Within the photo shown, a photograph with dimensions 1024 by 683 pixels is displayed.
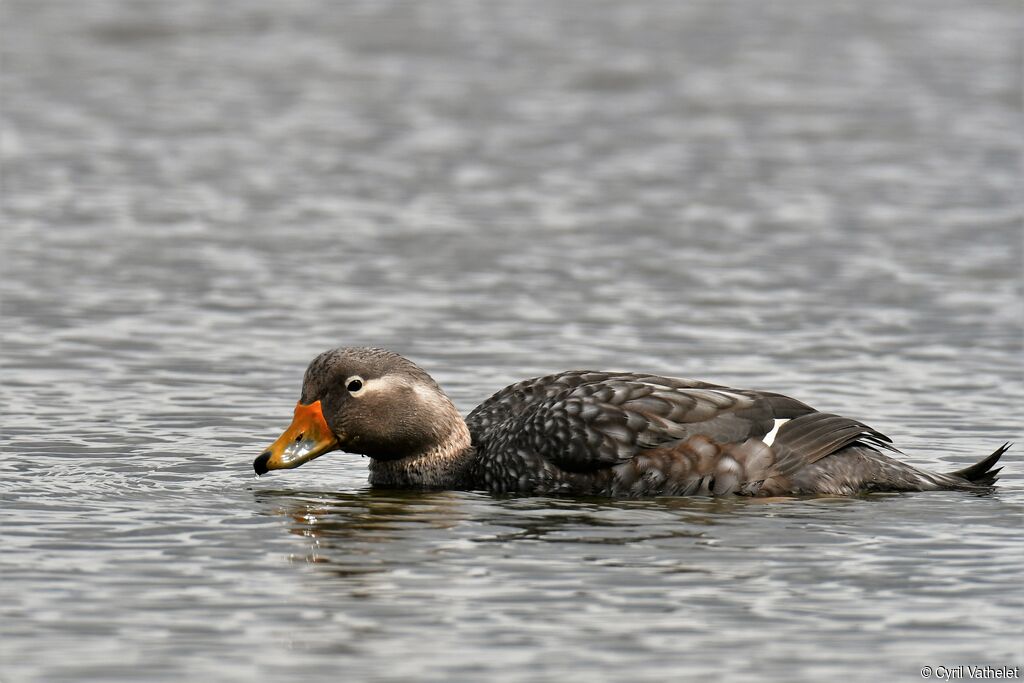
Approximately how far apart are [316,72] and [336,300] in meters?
12.6

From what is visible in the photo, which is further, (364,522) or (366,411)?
(366,411)

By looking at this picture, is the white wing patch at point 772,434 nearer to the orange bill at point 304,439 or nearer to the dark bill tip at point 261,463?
the orange bill at point 304,439

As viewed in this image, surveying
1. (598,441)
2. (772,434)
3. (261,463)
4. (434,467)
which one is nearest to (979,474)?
(772,434)

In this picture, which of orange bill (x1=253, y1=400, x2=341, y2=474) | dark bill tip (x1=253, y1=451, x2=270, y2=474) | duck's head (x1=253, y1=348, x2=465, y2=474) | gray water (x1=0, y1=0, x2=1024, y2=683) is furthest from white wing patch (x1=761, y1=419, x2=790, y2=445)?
dark bill tip (x1=253, y1=451, x2=270, y2=474)

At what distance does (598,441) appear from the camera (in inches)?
435

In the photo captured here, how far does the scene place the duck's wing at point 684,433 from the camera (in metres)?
11.0

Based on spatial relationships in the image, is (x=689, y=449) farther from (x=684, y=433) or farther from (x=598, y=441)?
(x=598, y=441)

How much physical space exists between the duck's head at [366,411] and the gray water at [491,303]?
1.05 ft

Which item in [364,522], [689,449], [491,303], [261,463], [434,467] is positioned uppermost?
[491,303]

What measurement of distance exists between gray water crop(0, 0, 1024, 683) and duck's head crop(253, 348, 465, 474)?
12.6 inches

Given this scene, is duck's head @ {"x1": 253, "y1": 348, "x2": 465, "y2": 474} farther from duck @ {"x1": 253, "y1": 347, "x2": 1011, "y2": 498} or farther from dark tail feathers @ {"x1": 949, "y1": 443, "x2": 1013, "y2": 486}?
dark tail feathers @ {"x1": 949, "y1": 443, "x2": 1013, "y2": 486}

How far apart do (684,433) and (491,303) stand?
6.06m

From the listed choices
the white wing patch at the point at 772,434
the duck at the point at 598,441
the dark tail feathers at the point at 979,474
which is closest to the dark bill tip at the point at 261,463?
the duck at the point at 598,441

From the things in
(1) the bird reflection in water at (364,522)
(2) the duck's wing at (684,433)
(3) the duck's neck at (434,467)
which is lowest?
(1) the bird reflection in water at (364,522)
